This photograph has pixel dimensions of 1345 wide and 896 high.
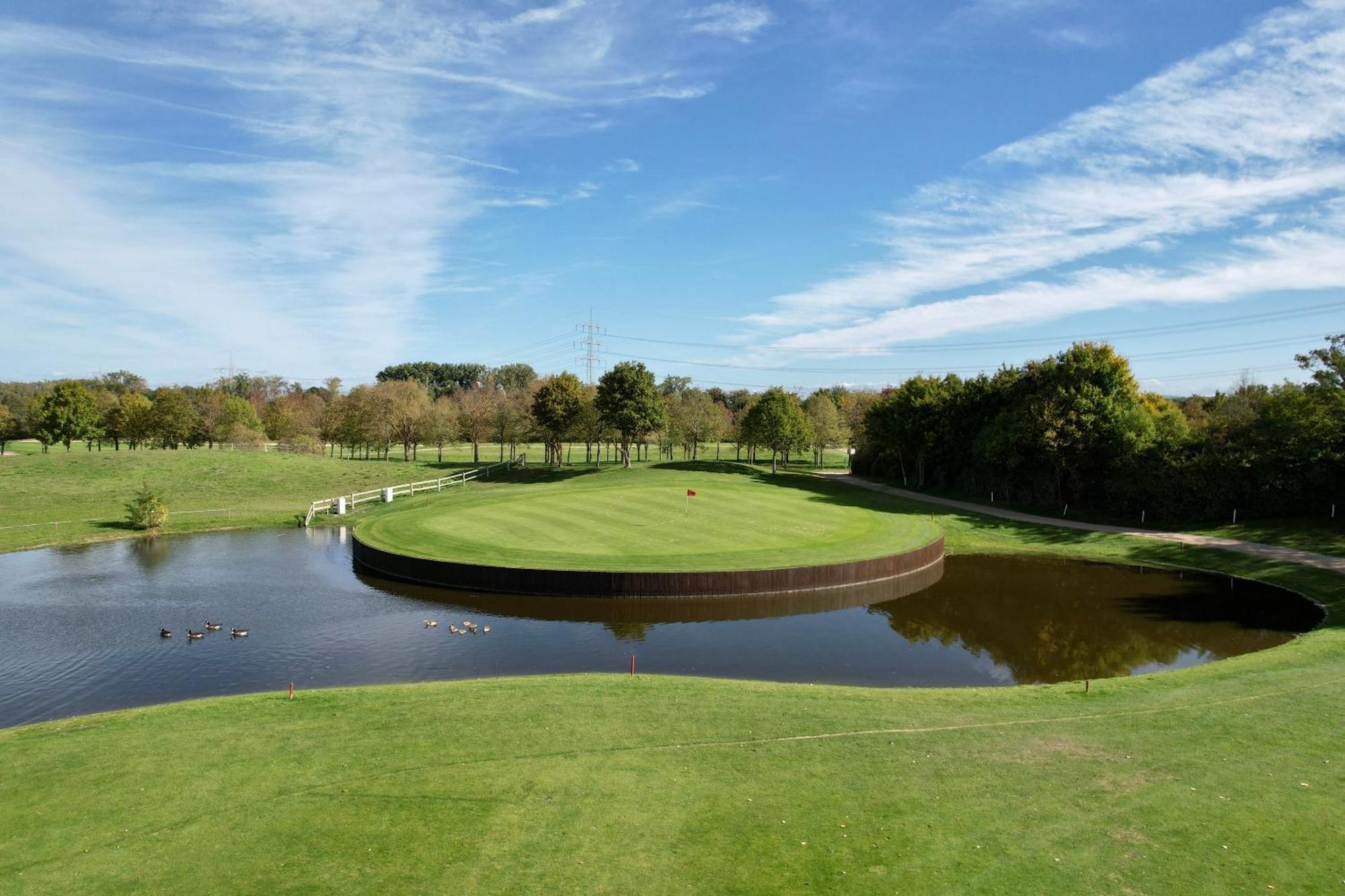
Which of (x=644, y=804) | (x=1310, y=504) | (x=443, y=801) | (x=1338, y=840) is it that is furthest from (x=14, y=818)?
(x=1310, y=504)

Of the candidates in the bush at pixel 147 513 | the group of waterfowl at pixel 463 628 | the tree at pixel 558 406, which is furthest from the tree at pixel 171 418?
the group of waterfowl at pixel 463 628

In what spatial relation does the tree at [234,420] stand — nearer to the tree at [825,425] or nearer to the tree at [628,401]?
the tree at [628,401]

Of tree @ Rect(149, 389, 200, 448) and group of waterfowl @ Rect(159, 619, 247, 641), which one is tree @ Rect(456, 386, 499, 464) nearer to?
tree @ Rect(149, 389, 200, 448)

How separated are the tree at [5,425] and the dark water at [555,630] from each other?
Answer: 2764 inches

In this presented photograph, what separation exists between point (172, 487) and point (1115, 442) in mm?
60504

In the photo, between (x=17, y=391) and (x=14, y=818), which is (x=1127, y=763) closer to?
(x=14, y=818)

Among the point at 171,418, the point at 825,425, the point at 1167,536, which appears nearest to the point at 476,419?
the point at 171,418

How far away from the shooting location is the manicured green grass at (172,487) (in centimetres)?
3981

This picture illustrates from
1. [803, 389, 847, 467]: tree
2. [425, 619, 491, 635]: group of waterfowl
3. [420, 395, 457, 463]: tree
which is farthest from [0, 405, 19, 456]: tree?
[425, 619, 491, 635]: group of waterfowl

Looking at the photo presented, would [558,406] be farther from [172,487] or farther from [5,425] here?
[5,425]

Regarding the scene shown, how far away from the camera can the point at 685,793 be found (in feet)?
34.3

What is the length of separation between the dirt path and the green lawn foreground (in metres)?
21.2

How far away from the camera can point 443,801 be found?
10.1 meters

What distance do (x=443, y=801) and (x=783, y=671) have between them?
36.9ft
